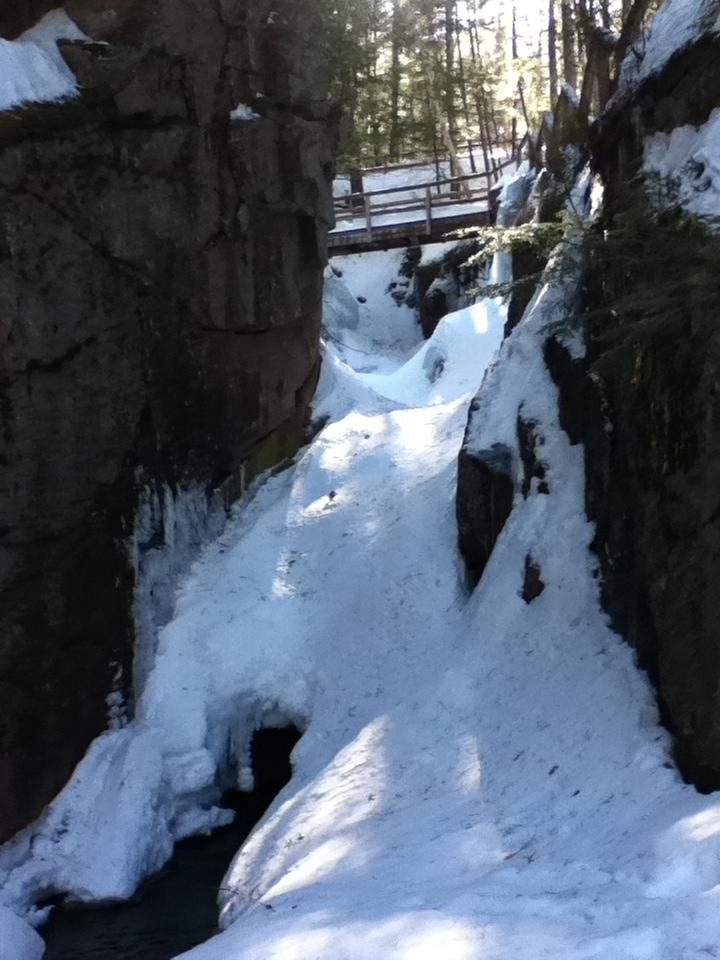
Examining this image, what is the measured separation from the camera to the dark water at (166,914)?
764 cm

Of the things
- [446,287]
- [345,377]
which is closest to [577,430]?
[345,377]

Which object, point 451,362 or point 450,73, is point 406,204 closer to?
point 450,73

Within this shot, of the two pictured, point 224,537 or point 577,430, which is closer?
point 577,430

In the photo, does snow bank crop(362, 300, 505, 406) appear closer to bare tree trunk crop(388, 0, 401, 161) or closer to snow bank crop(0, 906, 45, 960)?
bare tree trunk crop(388, 0, 401, 161)

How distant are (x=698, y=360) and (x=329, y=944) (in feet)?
13.0

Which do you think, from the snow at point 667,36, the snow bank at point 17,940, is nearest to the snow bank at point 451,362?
the snow at point 667,36

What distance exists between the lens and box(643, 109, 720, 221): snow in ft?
20.4

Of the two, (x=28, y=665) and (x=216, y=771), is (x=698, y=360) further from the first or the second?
(x=28, y=665)

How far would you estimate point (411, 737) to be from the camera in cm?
798

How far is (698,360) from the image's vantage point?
18.7 ft

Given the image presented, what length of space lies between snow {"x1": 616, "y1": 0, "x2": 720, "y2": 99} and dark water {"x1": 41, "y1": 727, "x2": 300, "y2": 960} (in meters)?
8.06

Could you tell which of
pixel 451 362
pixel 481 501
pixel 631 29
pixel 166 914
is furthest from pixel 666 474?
pixel 451 362

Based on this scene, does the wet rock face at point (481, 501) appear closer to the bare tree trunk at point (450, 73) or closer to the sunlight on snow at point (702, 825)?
the sunlight on snow at point (702, 825)

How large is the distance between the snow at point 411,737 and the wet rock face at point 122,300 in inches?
36.2
